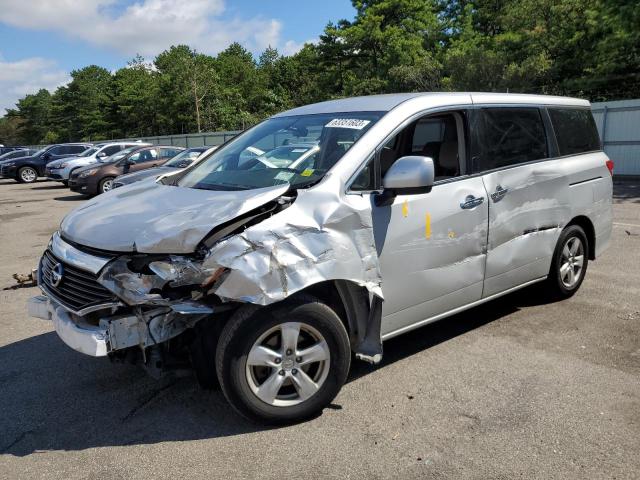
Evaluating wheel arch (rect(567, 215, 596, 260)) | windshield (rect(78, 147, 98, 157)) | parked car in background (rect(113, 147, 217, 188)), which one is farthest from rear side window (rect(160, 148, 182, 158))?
wheel arch (rect(567, 215, 596, 260))

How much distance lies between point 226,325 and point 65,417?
133cm

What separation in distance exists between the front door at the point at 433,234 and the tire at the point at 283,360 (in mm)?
495

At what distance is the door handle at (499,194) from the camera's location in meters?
4.27

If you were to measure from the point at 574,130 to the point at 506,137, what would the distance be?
1.23 meters

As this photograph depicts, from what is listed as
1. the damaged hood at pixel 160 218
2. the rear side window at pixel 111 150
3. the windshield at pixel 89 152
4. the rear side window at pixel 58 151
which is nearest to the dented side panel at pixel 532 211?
the damaged hood at pixel 160 218

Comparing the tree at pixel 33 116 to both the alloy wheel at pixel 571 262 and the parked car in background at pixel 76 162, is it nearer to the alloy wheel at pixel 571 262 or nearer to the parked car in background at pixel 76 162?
the parked car in background at pixel 76 162

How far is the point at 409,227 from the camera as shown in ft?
12.0

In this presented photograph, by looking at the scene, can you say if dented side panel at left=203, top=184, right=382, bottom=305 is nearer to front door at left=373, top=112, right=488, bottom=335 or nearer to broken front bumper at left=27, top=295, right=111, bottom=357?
front door at left=373, top=112, right=488, bottom=335

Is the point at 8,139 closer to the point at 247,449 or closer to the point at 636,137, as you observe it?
the point at 636,137

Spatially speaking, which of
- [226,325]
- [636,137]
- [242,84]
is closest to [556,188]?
[226,325]

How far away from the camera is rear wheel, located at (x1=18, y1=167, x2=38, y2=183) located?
1063 inches

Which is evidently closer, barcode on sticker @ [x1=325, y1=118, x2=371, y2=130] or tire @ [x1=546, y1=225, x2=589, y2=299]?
barcode on sticker @ [x1=325, y1=118, x2=371, y2=130]

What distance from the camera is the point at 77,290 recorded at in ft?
10.6

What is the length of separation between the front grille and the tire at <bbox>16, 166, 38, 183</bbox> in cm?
2699
